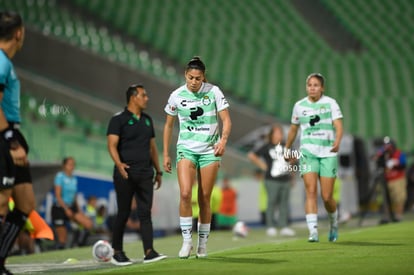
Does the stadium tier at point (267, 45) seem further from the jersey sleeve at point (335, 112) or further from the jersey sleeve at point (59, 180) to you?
the jersey sleeve at point (335, 112)

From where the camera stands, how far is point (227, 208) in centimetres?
2162

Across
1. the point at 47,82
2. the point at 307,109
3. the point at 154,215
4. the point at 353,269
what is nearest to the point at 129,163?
the point at 307,109

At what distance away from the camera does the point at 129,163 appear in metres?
10.4

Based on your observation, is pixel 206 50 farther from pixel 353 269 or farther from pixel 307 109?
pixel 353 269

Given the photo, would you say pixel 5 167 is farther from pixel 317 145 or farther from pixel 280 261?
pixel 317 145

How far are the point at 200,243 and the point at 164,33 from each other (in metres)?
25.1

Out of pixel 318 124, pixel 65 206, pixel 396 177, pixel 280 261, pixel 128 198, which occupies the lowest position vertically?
pixel 280 261

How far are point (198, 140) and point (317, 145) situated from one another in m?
→ 2.85

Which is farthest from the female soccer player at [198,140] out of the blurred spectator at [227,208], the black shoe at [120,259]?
the blurred spectator at [227,208]

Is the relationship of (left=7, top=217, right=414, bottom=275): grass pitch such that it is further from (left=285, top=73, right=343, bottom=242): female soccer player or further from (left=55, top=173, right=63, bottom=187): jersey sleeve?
(left=55, top=173, right=63, bottom=187): jersey sleeve

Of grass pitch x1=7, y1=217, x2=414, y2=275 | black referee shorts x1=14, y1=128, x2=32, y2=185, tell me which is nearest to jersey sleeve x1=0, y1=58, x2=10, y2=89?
black referee shorts x1=14, y1=128, x2=32, y2=185

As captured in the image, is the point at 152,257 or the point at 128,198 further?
the point at 128,198

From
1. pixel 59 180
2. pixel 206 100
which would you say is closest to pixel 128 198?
pixel 206 100

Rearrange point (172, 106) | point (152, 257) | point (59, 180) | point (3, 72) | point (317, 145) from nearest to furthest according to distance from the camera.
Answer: point (3, 72), point (172, 106), point (152, 257), point (317, 145), point (59, 180)
